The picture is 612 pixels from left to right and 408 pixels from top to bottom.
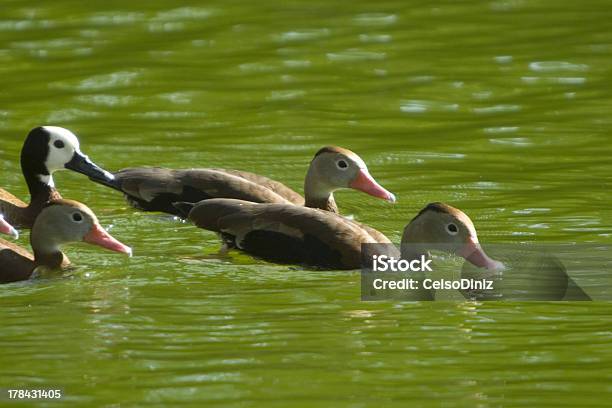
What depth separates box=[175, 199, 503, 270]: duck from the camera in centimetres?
1179

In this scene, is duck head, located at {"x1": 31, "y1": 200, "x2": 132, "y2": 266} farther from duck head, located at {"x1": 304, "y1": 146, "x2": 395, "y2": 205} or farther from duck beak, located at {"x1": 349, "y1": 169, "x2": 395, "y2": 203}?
duck beak, located at {"x1": 349, "y1": 169, "x2": 395, "y2": 203}

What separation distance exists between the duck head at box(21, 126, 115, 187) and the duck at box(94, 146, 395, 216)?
50cm

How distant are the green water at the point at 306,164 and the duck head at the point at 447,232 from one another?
690mm

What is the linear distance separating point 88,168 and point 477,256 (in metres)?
3.64

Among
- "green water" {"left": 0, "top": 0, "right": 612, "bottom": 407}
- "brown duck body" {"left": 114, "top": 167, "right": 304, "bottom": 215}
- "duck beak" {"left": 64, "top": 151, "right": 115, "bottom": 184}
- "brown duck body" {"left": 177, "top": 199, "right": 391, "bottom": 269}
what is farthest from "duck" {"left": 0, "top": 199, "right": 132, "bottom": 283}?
"duck beak" {"left": 64, "top": 151, "right": 115, "bottom": 184}

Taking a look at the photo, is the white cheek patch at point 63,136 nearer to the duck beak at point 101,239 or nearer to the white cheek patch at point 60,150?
the white cheek patch at point 60,150

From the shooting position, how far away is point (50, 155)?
14.0 metres

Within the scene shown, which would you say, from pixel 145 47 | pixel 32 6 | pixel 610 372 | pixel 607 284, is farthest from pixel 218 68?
pixel 610 372

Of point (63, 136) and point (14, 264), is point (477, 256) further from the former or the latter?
point (63, 136)

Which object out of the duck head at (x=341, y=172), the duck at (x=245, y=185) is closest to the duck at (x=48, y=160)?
the duck at (x=245, y=185)

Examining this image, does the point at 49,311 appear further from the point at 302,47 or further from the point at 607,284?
the point at 302,47

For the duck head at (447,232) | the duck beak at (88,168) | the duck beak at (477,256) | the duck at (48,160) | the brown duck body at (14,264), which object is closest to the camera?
the brown duck body at (14,264)

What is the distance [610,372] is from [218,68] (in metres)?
A: 8.93

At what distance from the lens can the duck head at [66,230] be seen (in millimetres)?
11758
